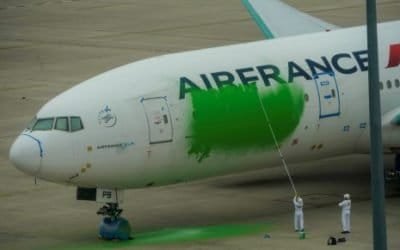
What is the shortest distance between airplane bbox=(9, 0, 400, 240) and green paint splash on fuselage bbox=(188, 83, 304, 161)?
0.08 feet

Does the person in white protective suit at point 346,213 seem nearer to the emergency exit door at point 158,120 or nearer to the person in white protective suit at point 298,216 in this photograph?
the person in white protective suit at point 298,216

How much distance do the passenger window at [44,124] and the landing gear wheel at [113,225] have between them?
8.42ft

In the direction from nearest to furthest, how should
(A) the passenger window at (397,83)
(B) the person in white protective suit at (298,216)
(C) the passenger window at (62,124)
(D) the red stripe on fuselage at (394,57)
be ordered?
(C) the passenger window at (62,124) < (B) the person in white protective suit at (298,216) < (A) the passenger window at (397,83) < (D) the red stripe on fuselage at (394,57)

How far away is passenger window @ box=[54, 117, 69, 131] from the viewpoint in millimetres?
36312

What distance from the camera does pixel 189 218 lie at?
3978 centimetres

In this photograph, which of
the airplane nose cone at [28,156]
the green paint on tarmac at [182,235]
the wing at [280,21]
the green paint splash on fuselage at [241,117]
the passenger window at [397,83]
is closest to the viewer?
the airplane nose cone at [28,156]

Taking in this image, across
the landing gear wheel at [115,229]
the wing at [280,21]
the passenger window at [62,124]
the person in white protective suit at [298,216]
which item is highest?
the wing at [280,21]

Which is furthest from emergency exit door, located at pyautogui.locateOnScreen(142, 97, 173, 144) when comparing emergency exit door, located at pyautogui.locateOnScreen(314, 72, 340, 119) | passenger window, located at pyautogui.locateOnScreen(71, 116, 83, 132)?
emergency exit door, located at pyautogui.locateOnScreen(314, 72, 340, 119)

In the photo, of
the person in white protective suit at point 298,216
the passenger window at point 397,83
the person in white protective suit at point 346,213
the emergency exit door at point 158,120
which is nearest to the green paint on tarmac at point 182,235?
the person in white protective suit at point 298,216

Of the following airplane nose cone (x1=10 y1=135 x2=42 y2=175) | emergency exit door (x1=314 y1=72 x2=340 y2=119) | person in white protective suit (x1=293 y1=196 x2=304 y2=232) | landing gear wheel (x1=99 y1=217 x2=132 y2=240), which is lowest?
landing gear wheel (x1=99 y1=217 x2=132 y2=240)

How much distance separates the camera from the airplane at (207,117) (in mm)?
36344

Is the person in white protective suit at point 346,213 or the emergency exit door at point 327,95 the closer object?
the person in white protective suit at point 346,213

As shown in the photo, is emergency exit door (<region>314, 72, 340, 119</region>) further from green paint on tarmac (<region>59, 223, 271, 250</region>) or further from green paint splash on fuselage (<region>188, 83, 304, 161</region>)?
green paint on tarmac (<region>59, 223, 271, 250</region>)

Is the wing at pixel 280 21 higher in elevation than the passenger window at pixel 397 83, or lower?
higher
